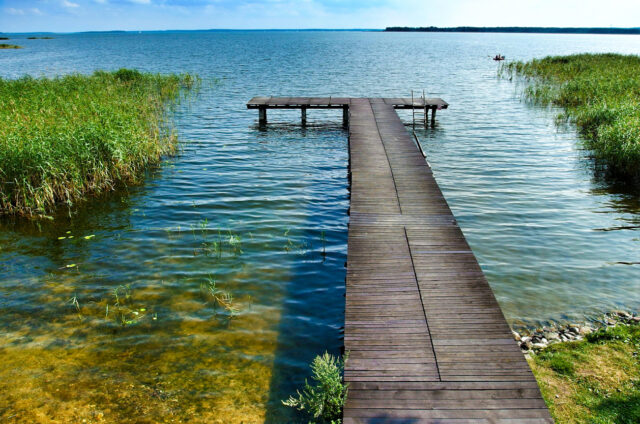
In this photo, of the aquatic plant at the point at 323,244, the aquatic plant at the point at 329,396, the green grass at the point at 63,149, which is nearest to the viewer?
the aquatic plant at the point at 329,396

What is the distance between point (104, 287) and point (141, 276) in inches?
27.9

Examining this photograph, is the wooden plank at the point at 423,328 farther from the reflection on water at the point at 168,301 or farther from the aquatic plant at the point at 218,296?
the aquatic plant at the point at 218,296

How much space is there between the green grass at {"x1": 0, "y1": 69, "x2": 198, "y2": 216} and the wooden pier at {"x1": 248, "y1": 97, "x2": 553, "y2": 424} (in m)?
7.81

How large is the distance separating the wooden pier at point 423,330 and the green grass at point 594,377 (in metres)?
0.73

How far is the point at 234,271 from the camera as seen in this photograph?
9586 millimetres

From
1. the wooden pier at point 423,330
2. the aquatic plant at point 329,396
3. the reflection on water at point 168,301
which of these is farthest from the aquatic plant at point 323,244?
the aquatic plant at point 329,396

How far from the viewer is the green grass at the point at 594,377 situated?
551 cm

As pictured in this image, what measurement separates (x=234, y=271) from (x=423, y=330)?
4601mm

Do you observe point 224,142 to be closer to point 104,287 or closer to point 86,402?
point 104,287

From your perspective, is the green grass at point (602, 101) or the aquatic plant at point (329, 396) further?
the green grass at point (602, 101)

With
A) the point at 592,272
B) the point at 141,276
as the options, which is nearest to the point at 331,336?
the point at 141,276

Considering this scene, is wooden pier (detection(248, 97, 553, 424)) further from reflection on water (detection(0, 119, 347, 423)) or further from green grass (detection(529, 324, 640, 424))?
reflection on water (detection(0, 119, 347, 423))

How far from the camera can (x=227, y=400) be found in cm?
619

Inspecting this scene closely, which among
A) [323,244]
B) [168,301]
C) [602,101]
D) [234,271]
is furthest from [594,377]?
[602,101]
